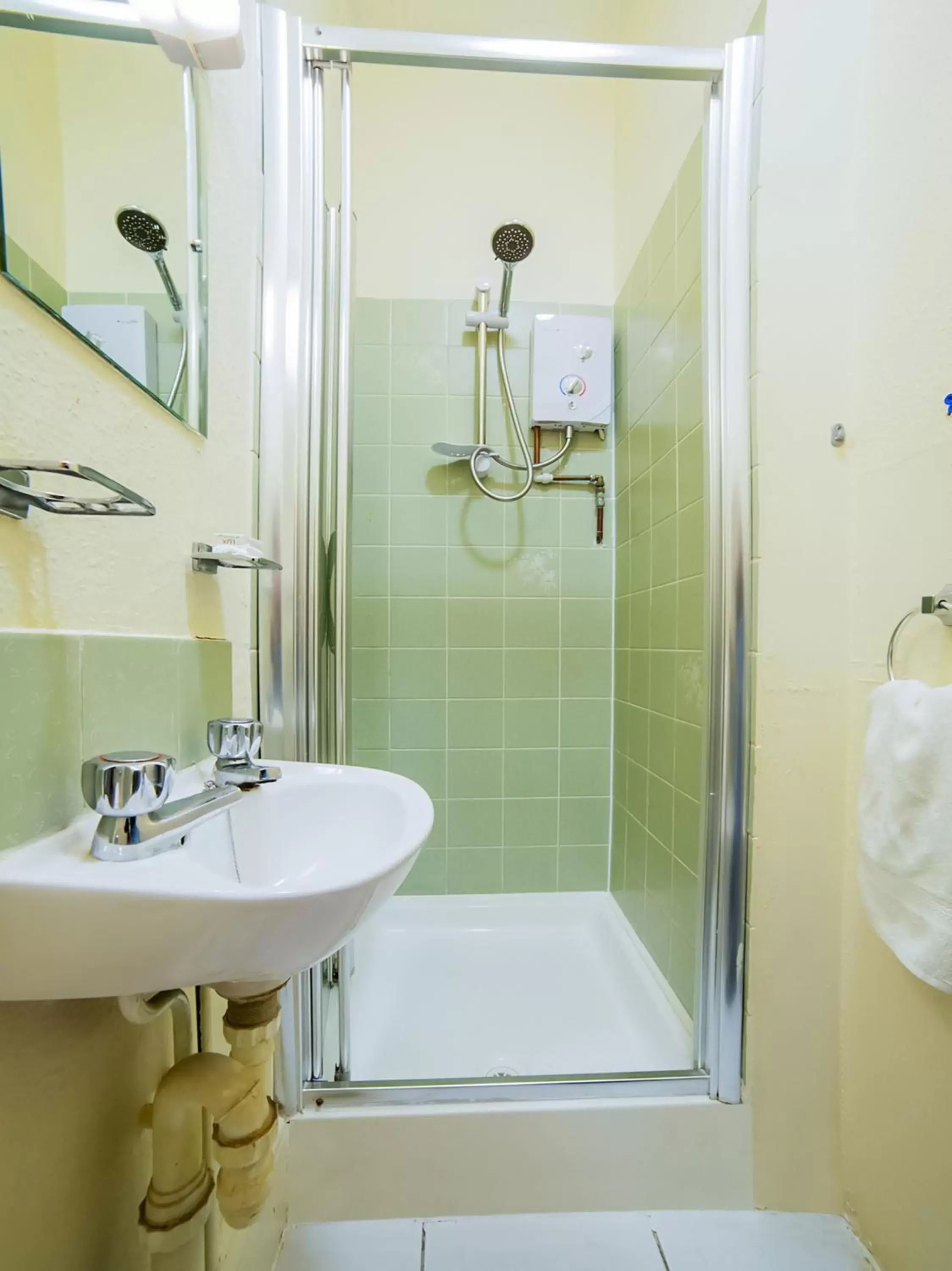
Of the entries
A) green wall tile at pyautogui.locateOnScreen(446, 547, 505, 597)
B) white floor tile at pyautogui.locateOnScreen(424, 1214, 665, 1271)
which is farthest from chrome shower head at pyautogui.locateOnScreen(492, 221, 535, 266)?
white floor tile at pyautogui.locateOnScreen(424, 1214, 665, 1271)

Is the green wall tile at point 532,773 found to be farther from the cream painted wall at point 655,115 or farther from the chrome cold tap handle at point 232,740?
the cream painted wall at point 655,115

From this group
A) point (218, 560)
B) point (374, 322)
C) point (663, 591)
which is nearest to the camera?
point (218, 560)

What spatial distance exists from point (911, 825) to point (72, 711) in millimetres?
938

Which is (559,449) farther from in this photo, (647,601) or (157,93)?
(157,93)

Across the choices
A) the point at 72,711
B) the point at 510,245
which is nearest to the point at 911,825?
the point at 72,711

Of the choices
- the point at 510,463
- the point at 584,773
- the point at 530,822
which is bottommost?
the point at 530,822

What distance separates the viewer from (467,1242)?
82 cm

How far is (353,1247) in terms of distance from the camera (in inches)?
32.1

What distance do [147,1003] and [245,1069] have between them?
0.14 m

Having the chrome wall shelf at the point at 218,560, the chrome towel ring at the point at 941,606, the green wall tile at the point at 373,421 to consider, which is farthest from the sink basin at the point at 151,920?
the green wall tile at the point at 373,421

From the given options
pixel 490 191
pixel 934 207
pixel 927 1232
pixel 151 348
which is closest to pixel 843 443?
pixel 934 207

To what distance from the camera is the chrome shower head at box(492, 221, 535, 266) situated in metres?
1.47

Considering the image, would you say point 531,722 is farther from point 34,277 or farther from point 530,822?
point 34,277

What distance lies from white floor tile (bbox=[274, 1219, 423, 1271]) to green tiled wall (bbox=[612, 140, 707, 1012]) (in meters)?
0.62
